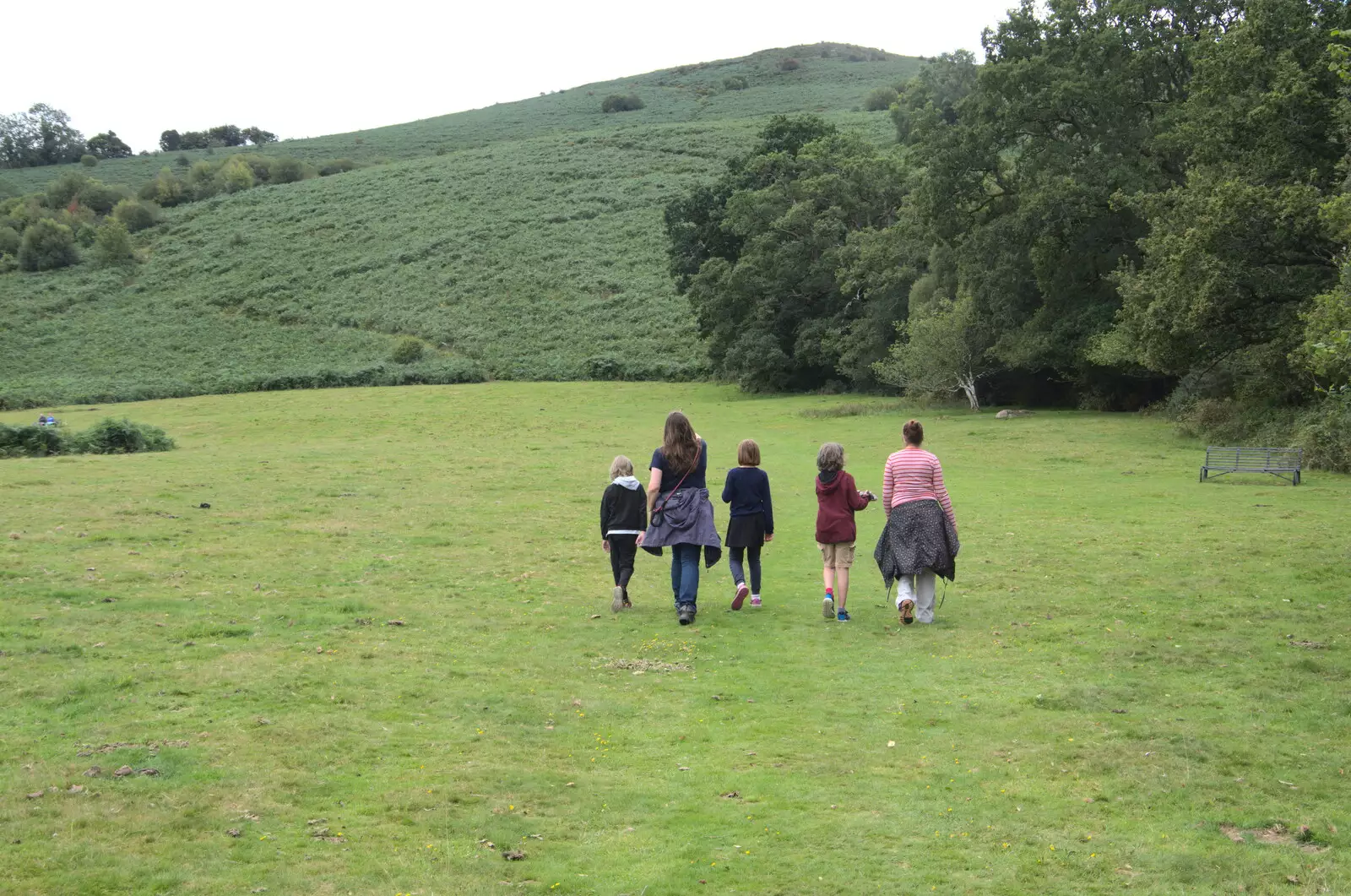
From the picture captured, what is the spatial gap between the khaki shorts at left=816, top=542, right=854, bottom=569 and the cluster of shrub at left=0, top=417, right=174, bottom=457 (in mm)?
28514

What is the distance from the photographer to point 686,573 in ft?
42.2

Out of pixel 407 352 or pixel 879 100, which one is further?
pixel 879 100

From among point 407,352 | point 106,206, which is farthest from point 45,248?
point 407,352

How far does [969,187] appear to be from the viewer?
42938mm

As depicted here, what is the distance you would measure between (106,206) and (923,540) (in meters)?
123

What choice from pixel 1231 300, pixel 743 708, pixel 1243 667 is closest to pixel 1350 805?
pixel 1243 667

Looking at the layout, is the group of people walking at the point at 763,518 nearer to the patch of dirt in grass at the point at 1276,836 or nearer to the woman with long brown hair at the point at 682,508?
the woman with long brown hair at the point at 682,508

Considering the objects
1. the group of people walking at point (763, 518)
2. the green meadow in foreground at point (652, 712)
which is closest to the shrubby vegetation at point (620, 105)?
the green meadow in foreground at point (652, 712)

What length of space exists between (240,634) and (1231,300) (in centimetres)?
2697

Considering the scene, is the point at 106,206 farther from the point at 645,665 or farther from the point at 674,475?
the point at 645,665

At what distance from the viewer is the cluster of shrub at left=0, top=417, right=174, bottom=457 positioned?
34.1 meters

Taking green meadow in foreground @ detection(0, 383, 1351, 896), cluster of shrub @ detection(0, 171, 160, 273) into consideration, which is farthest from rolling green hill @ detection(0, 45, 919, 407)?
green meadow in foreground @ detection(0, 383, 1351, 896)

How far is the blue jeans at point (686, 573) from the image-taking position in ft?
41.9

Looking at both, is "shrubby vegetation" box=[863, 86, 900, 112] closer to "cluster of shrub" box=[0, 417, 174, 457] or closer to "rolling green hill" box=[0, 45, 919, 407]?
"rolling green hill" box=[0, 45, 919, 407]
